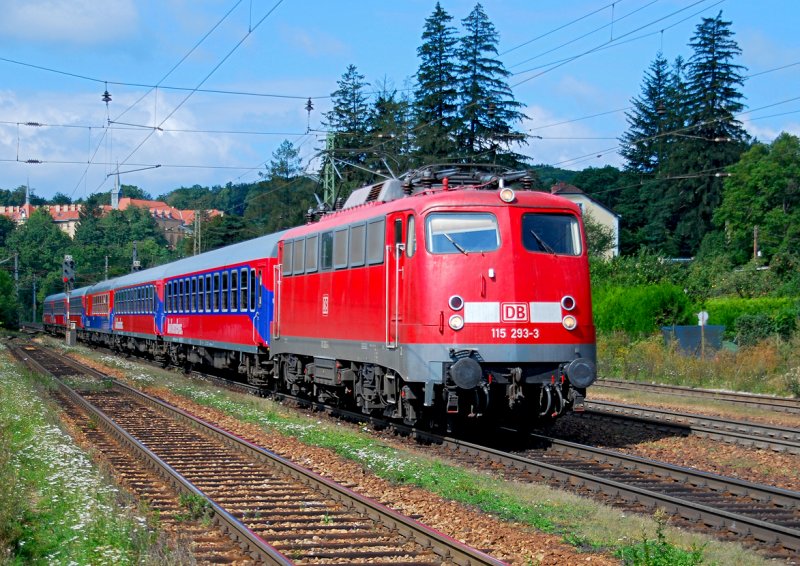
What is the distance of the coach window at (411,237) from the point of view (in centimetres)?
1378

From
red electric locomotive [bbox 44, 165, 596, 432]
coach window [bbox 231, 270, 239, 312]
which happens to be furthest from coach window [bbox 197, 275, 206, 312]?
red electric locomotive [bbox 44, 165, 596, 432]

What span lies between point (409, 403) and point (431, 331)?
5.27 ft

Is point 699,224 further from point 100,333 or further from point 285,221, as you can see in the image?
point 100,333

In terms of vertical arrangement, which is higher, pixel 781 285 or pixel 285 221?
pixel 285 221

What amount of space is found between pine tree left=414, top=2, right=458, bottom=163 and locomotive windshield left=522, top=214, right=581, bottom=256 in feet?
138

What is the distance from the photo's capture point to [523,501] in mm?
10219

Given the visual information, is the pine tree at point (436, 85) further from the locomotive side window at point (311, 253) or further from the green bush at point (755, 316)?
the locomotive side window at point (311, 253)

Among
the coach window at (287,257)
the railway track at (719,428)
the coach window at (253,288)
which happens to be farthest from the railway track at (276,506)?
the railway track at (719,428)

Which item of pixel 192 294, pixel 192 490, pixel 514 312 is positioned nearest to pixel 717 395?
pixel 514 312

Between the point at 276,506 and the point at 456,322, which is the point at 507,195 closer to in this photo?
the point at 456,322

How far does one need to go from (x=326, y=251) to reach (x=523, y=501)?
8117 mm

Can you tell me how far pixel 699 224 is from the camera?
78.8 m

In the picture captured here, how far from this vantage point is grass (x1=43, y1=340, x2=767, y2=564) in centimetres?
825

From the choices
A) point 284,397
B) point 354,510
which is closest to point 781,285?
point 284,397
